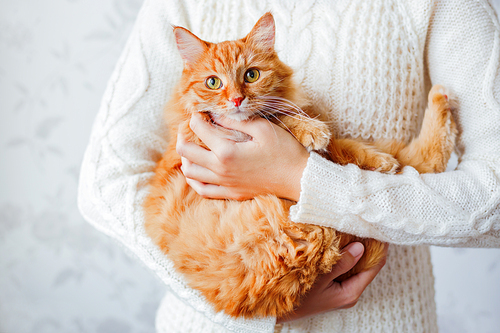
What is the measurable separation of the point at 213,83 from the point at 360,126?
0.53m

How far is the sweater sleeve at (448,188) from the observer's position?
0.85 m

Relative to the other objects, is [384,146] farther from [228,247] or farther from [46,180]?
[46,180]

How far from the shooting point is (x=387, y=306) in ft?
3.45

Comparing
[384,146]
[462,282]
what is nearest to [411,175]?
[384,146]

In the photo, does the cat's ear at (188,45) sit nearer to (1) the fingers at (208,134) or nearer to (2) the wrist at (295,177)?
(1) the fingers at (208,134)

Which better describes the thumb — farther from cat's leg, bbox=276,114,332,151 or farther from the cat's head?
the cat's head

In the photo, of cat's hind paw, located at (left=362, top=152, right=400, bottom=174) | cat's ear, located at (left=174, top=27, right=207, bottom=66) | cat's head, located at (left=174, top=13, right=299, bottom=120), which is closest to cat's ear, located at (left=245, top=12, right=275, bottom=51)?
cat's head, located at (left=174, top=13, right=299, bottom=120)

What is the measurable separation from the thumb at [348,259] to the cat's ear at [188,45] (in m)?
0.78

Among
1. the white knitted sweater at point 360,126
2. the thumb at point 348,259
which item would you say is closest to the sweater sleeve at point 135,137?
the white knitted sweater at point 360,126

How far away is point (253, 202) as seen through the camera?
92cm

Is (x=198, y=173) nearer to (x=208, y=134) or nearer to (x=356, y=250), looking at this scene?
(x=208, y=134)

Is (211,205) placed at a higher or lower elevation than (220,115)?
lower

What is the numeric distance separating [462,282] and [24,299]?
2.72 metres

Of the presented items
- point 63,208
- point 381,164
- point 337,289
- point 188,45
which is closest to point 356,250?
point 337,289
